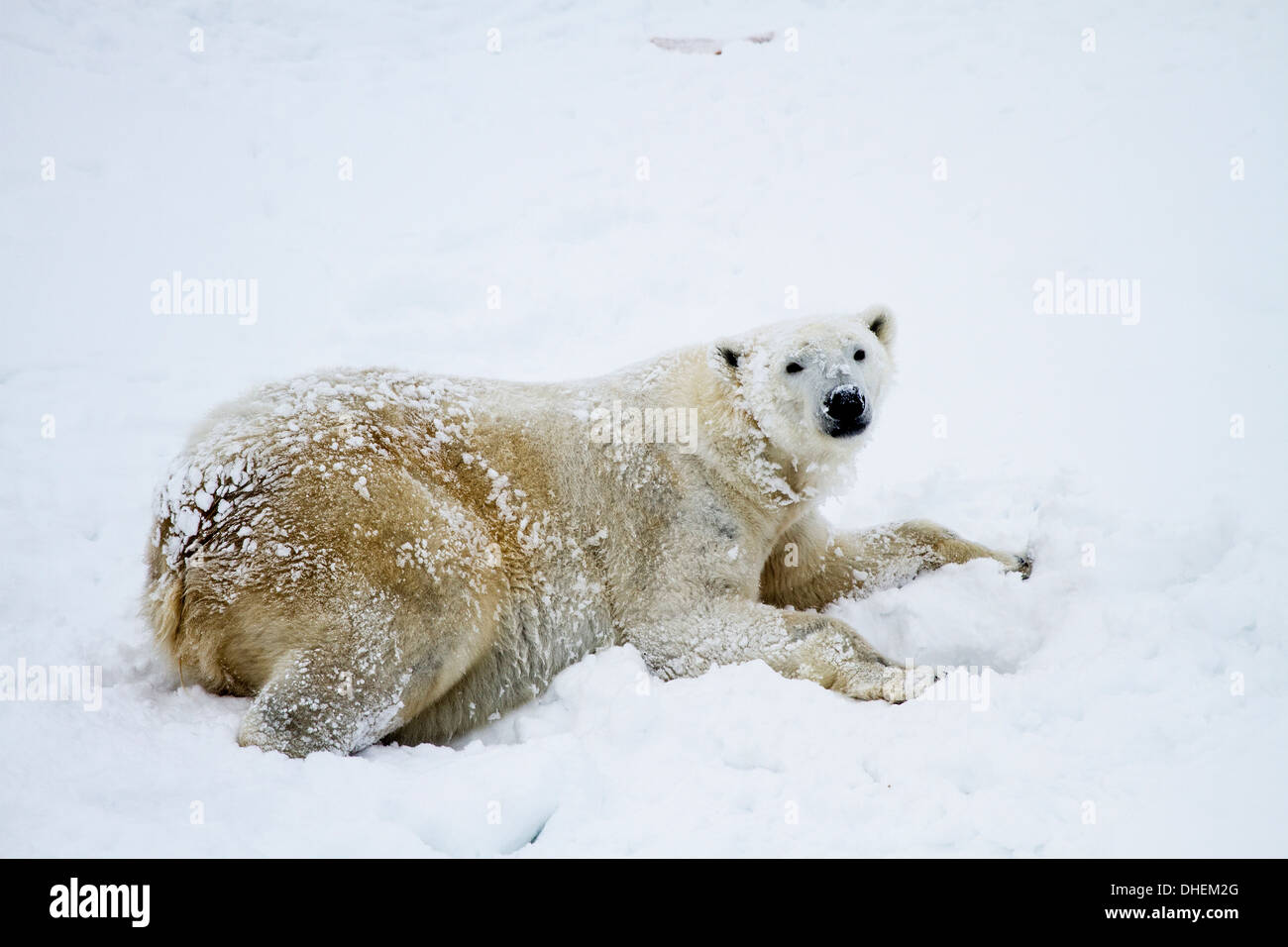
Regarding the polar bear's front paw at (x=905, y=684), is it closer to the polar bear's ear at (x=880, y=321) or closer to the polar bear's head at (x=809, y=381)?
the polar bear's head at (x=809, y=381)

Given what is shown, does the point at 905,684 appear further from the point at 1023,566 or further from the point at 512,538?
the point at 512,538

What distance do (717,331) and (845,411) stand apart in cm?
374

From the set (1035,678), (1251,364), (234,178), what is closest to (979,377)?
(1251,364)

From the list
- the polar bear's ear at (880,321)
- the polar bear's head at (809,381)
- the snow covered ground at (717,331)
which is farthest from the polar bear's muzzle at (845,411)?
the snow covered ground at (717,331)

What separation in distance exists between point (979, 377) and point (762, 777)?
15.8 ft

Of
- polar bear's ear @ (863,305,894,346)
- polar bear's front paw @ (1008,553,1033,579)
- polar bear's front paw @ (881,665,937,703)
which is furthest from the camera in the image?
polar bear's ear @ (863,305,894,346)

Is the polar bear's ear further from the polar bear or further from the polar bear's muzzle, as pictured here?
the polar bear's muzzle

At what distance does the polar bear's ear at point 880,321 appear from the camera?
5316mm

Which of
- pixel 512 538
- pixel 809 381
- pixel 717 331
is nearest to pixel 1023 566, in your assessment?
pixel 809 381

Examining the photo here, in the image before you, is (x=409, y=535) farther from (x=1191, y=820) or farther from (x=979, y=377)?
(x=979, y=377)

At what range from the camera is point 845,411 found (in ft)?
15.2

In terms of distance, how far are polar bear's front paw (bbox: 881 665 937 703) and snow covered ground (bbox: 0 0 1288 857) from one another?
218mm

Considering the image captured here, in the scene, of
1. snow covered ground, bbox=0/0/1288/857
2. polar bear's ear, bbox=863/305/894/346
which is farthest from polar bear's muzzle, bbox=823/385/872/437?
snow covered ground, bbox=0/0/1288/857

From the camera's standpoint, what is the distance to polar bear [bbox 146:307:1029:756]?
152 inches
